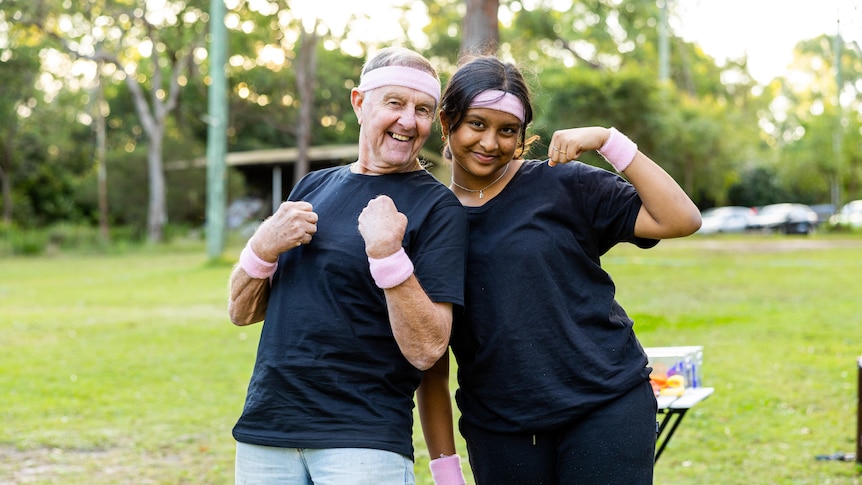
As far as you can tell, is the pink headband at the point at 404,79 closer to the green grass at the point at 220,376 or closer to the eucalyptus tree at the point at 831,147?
the green grass at the point at 220,376

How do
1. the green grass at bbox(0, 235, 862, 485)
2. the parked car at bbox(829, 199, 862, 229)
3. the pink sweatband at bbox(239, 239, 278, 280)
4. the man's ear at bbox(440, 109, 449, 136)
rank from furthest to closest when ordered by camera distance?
the parked car at bbox(829, 199, 862, 229)
the green grass at bbox(0, 235, 862, 485)
the man's ear at bbox(440, 109, 449, 136)
the pink sweatband at bbox(239, 239, 278, 280)

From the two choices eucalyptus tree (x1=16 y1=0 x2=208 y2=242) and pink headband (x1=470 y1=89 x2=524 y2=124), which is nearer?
pink headband (x1=470 y1=89 x2=524 y2=124)

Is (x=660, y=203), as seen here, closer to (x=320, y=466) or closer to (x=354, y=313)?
(x=354, y=313)

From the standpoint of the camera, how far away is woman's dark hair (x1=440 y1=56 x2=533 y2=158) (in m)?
2.64

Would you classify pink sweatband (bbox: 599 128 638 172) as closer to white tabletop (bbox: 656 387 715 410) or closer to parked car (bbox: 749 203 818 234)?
white tabletop (bbox: 656 387 715 410)

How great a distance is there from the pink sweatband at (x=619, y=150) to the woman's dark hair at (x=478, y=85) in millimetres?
243

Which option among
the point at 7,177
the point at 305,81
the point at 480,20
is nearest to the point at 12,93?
the point at 7,177

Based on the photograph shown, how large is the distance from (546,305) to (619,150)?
0.47 metres

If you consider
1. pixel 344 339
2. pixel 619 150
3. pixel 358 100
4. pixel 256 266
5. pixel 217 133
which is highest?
pixel 358 100

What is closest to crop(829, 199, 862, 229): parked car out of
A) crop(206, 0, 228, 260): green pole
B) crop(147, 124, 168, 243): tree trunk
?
crop(147, 124, 168, 243): tree trunk

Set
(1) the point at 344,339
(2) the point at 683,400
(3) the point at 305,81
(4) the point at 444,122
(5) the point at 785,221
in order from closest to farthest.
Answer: (1) the point at 344,339, (4) the point at 444,122, (2) the point at 683,400, (3) the point at 305,81, (5) the point at 785,221

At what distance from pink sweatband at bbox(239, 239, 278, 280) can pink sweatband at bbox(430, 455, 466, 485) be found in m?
0.74

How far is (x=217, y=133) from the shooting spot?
23.0 meters

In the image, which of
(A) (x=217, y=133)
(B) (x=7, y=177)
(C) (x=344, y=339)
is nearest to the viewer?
(C) (x=344, y=339)
